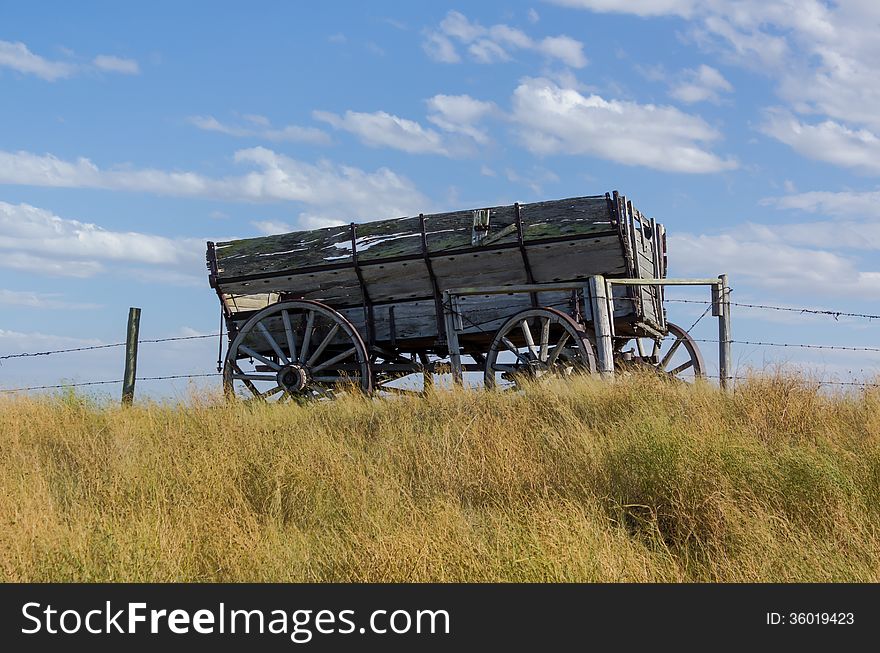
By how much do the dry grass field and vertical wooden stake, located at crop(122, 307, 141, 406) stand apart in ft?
9.81

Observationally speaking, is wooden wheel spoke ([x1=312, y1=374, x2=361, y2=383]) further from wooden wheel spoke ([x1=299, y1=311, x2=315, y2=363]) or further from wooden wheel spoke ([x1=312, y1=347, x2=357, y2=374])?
wooden wheel spoke ([x1=299, y1=311, x2=315, y2=363])

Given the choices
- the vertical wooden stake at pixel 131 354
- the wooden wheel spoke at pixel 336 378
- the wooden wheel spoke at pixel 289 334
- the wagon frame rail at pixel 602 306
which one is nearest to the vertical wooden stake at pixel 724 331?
the wagon frame rail at pixel 602 306

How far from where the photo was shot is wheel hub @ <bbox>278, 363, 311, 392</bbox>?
11.1m

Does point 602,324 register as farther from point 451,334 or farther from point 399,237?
point 399,237

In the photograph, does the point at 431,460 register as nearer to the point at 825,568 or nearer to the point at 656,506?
the point at 656,506

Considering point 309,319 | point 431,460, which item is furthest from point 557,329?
point 431,460

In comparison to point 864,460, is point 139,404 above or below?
above

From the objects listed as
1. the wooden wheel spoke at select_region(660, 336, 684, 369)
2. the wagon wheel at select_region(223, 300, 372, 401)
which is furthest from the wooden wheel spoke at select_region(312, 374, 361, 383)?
the wooden wheel spoke at select_region(660, 336, 684, 369)

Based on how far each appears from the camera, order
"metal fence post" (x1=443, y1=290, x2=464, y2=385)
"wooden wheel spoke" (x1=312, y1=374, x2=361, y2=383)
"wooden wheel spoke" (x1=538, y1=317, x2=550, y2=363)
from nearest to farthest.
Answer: "wooden wheel spoke" (x1=538, y1=317, x2=550, y2=363) → "metal fence post" (x1=443, y1=290, x2=464, y2=385) → "wooden wheel spoke" (x1=312, y1=374, x2=361, y2=383)

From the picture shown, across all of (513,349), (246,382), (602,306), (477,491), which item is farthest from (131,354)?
(477,491)

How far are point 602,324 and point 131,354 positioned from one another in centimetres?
627

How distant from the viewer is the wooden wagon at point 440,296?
1003 cm

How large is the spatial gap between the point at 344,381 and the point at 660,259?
4374 millimetres
